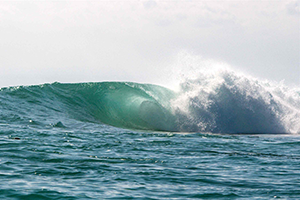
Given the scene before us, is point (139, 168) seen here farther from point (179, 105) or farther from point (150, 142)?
point (179, 105)

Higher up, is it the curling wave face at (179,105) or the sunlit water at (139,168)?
the curling wave face at (179,105)

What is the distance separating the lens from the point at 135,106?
67.7 ft

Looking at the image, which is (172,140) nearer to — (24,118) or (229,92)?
(24,118)

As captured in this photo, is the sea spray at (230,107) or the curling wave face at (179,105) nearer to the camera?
the curling wave face at (179,105)

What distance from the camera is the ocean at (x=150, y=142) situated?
22.3 ft

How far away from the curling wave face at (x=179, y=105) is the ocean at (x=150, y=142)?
60 millimetres

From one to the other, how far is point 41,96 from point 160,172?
13748 millimetres

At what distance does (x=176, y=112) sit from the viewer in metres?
19.6

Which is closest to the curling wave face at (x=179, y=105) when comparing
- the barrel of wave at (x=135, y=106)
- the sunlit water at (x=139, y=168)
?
the barrel of wave at (x=135, y=106)

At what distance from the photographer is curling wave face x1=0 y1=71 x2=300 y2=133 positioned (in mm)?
18859

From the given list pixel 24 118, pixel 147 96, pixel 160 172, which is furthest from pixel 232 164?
pixel 147 96

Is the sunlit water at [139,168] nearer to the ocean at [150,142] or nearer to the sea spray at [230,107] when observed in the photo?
the ocean at [150,142]

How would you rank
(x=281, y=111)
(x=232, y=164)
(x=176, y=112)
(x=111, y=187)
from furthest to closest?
(x=281, y=111) → (x=176, y=112) → (x=232, y=164) → (x=111, y=187)

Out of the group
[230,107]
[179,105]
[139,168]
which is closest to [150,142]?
[139,168]
